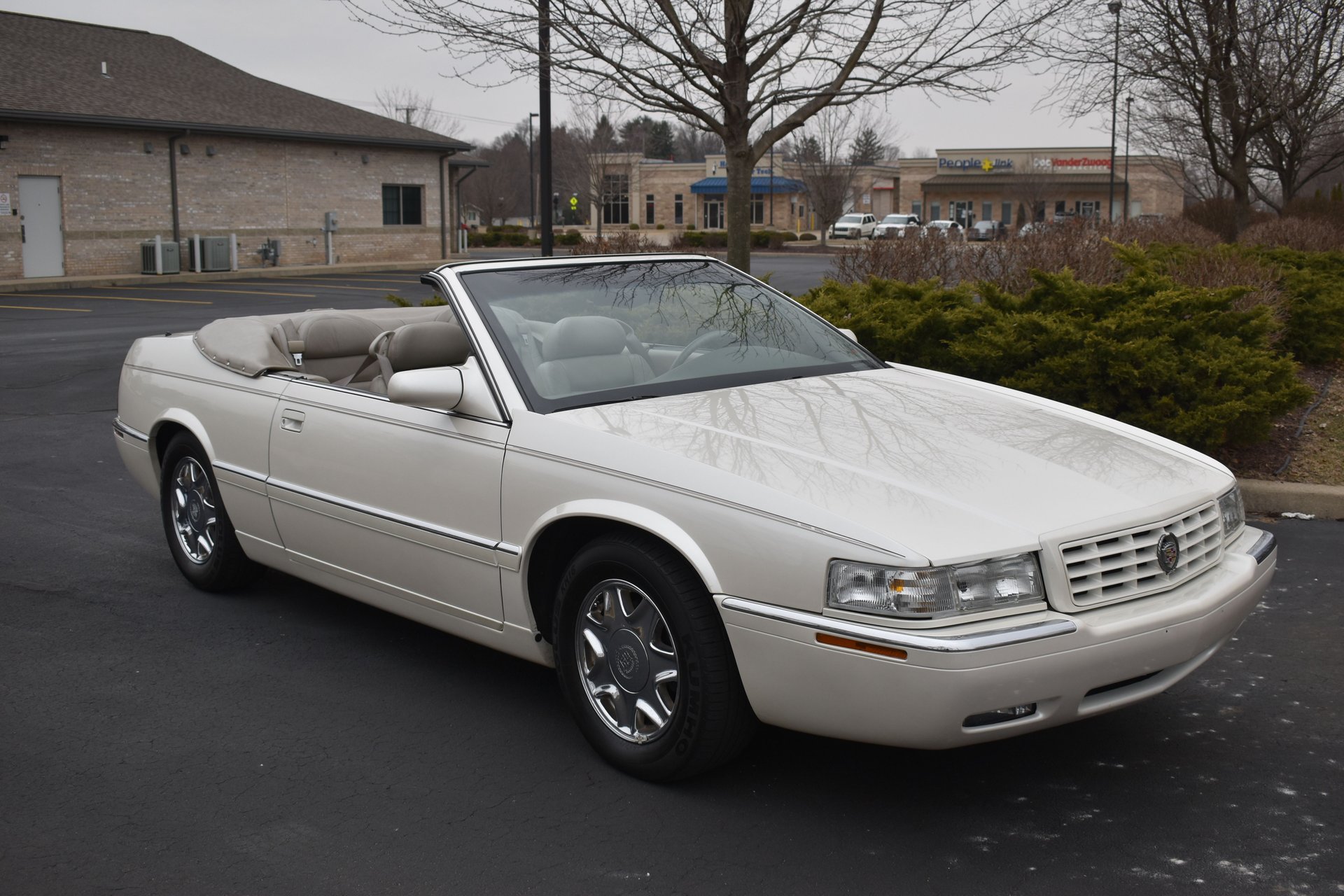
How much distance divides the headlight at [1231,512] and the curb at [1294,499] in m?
3.30

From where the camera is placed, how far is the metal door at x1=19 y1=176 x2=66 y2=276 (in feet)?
98.4

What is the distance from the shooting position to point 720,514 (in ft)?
11.6

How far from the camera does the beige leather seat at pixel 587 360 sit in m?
4.45

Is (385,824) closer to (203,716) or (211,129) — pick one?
(203,716)

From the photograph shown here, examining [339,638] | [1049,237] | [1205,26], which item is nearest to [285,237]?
[1205,26]

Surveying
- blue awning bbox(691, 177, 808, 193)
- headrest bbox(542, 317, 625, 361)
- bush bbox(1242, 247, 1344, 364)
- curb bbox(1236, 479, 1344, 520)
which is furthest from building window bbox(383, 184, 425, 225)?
headrest bbox(542, 317, 625, 361)

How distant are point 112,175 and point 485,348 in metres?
31.0

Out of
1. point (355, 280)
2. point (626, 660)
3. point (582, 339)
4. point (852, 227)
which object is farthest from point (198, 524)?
point (852, 227)

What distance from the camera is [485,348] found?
4.46m

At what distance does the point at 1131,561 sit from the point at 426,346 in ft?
9.43

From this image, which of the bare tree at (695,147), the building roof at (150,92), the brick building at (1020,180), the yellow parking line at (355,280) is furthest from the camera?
the bare tree at (695,147)

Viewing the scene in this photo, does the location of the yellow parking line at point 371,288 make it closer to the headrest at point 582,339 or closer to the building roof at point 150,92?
the building roof at point 150,92

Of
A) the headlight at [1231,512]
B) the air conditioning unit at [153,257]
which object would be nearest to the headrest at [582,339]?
the headlight at [1231,512]

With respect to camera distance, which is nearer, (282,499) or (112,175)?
(282,499)
